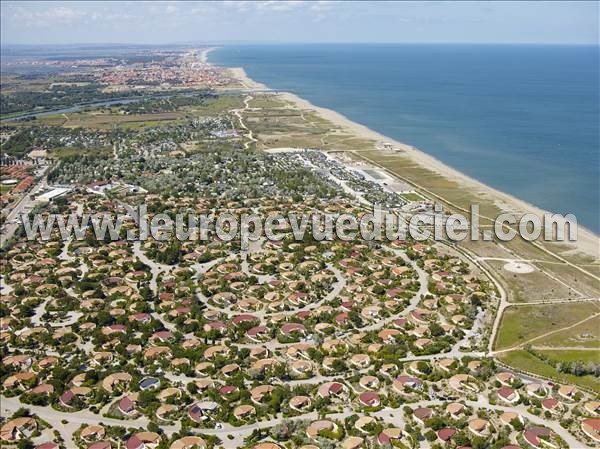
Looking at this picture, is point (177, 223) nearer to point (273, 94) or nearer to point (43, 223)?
point (43, 223)

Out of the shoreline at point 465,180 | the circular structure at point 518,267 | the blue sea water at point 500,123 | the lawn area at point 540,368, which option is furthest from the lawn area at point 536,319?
the blue sea water at point 500,123

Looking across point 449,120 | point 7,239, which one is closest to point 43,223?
point 7,239

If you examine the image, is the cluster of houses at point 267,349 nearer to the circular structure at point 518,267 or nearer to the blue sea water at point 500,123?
the circular structure at point 518,267

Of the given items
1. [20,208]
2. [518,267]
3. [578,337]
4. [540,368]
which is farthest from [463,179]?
[20,208]

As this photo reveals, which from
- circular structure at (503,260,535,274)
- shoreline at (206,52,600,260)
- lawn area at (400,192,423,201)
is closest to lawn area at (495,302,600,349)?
Answer: circular structure at (503,260,535,274)

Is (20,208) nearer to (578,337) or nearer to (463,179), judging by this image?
(463,179)

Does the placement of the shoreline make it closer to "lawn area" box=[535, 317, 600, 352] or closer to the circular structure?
the circular structure
